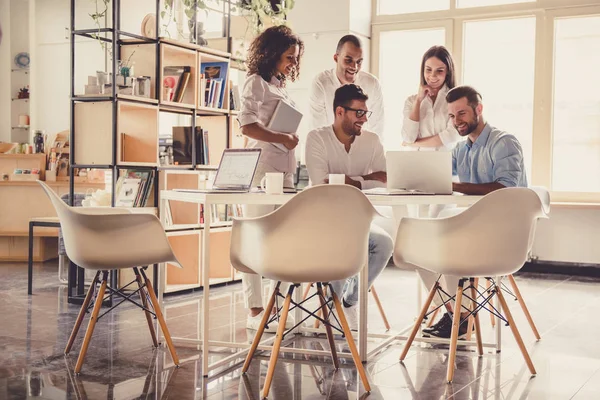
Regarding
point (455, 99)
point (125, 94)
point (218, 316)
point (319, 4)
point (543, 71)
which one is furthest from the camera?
point (319, 4)

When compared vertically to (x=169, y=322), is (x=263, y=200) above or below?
above

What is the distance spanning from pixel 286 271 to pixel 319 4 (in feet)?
17.4

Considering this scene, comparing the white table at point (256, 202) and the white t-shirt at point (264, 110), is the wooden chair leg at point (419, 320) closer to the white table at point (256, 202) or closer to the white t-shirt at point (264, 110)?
the white table at point (256, 202)

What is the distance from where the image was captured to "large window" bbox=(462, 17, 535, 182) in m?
7.54

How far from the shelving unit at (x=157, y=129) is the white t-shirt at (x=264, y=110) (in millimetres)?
1352

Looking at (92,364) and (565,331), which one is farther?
(565,331)

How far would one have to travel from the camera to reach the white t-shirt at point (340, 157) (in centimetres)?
408

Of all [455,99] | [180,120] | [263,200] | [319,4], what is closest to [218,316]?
[263,200]

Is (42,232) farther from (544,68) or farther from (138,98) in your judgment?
(544,68)

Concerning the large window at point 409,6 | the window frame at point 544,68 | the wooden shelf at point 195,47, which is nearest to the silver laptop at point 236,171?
the wooden shelf at point 195,47

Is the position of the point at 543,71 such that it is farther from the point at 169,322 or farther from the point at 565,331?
the point at 169,322

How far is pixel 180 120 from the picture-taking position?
9.98 meters

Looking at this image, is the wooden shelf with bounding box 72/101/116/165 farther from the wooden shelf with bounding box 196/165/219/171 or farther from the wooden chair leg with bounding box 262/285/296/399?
the wooden chair leg with bounding box 262/285/296/399

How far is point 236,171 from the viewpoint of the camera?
146 inches
